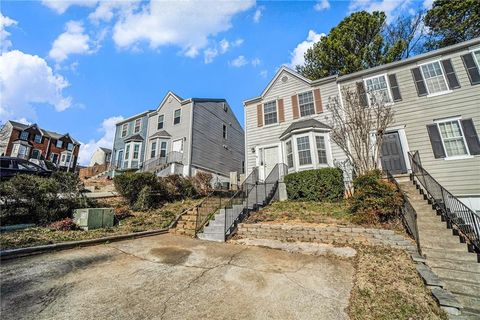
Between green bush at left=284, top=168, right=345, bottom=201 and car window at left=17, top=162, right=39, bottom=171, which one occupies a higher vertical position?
car window at left=17, top=162, right=39, bottom=171

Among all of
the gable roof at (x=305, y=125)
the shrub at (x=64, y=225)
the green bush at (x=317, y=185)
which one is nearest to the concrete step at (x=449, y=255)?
the green bush at (x=317, y=185)

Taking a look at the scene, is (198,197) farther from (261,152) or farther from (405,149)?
(405,149)

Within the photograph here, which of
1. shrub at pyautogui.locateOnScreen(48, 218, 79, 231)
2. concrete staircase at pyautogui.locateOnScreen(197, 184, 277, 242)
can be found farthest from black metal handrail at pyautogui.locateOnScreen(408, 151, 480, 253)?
shrub at pyautogui.locateOnScreen(48, 218, 79, 231)

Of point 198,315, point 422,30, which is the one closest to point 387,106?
point 198,315

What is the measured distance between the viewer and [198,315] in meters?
3.15

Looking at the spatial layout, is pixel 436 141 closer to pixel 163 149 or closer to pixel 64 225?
pixel 64 225

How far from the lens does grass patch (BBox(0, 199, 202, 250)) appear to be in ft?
19.8

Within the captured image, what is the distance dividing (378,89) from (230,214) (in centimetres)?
1097

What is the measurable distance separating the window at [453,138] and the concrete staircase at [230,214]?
8.69 m

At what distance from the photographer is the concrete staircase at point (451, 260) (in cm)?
370

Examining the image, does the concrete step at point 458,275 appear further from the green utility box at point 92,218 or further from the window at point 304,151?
the green utility box at point 92,218

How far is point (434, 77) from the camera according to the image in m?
11.0

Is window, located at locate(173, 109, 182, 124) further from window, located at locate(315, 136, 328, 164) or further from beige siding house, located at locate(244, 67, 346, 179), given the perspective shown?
window, located at locate(315, 136, 328, 164)

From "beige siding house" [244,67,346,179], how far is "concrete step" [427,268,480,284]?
786cm
